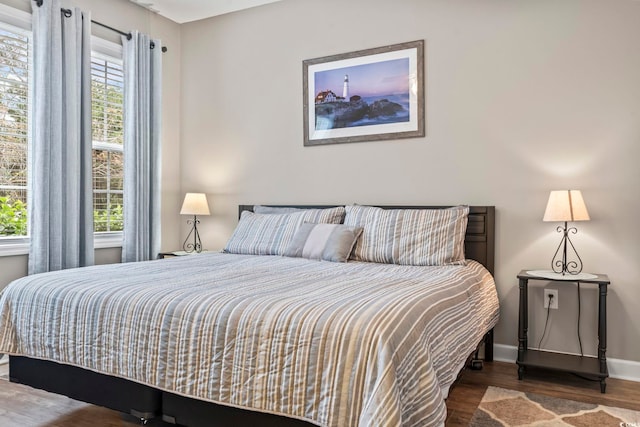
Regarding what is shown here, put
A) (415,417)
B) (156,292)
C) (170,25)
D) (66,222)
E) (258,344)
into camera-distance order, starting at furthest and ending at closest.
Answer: (170,25), (66,222), (156,292), (258,344), (415,417)

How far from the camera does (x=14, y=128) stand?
129 inches

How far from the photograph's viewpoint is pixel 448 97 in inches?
134

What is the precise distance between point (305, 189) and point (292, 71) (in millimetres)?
1001

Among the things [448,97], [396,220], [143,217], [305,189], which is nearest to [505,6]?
[448,97]

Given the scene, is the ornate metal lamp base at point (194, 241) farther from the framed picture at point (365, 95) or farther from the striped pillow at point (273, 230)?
the framed picture at point (365, 95)

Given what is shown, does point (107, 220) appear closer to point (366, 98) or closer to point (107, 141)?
point (107, 141)

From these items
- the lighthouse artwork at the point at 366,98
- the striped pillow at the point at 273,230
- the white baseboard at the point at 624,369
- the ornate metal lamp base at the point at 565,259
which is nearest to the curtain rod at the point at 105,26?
the lighthouse artwork at the point at 366,98

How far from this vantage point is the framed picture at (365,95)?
351 centimetres

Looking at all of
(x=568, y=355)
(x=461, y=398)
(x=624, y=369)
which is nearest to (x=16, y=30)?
(x=461, y=398)

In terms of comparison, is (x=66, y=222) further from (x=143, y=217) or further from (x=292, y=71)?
(x=292, y=71)

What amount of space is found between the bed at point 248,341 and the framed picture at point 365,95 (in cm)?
142

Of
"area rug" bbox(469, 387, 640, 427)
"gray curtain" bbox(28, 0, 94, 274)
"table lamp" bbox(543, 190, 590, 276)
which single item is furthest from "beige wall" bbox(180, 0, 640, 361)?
"gray curtain" bbox(28, 0, 94, 274)

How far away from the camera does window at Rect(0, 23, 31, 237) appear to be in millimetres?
3213

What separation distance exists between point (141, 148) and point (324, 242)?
1.94m
